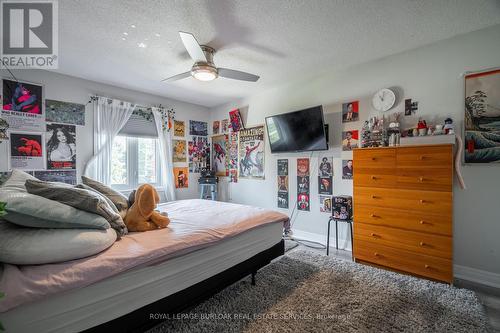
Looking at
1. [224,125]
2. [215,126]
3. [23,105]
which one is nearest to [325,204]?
[224,125]

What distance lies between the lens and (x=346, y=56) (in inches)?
107

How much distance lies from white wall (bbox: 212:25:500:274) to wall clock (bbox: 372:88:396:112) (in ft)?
0.27

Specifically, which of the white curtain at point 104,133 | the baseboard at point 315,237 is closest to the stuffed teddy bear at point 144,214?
the white curtain at point 104,133

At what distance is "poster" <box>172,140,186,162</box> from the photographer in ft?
14.4

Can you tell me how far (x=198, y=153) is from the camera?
15.6 feet

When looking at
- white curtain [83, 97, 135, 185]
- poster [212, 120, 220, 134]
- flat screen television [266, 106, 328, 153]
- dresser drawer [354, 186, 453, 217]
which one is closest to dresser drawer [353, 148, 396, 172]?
dresser drawer [354, 186, 453, 217]

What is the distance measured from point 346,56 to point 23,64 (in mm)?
3998

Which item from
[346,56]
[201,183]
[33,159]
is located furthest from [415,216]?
[33,159]

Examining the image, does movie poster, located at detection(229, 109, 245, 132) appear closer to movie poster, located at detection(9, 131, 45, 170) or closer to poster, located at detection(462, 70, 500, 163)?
movie poster, located at detection(9, 131, 45, 170)

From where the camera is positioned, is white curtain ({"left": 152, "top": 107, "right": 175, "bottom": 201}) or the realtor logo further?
white curtain ({"left": 152, "top": 107, "right": 175, "bottom": 201})

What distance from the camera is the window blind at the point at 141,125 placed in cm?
379

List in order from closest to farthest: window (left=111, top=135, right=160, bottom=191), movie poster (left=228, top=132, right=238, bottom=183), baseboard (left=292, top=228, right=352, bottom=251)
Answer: baseboard (left=292, top=228, right=352, bottom=251) → window (left=111, top=135, right=160, bottom=191) → movie poster (left=228, top=132, right=238, bottom=183)

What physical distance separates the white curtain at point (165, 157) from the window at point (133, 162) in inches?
4.9

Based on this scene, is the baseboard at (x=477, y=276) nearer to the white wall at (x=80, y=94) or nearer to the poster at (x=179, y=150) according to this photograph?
the poster at (x=179, y=150)
